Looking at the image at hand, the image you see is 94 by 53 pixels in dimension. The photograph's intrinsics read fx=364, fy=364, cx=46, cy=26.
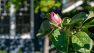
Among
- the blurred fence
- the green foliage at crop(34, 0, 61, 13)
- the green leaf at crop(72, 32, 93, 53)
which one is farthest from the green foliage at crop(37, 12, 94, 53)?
the blurred fence

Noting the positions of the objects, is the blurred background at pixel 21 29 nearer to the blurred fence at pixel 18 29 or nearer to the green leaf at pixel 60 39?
the blurred fence at pixel 18 29

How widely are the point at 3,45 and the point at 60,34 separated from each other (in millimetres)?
8464

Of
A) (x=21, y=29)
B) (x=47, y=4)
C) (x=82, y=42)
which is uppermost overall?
(x=47, y=4)

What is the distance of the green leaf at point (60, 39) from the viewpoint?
2.72 feet

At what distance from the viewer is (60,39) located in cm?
84

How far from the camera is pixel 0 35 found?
9.67m

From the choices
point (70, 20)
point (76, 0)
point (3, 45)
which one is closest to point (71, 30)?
point (70, 20)

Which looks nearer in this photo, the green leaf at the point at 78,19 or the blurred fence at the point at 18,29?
the green leaf at the point at 78,19

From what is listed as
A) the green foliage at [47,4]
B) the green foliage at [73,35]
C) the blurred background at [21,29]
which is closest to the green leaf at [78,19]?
the green foliage at [73,35]

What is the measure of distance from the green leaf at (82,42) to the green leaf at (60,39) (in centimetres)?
2

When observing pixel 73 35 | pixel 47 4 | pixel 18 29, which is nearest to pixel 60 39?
pixel 73 35

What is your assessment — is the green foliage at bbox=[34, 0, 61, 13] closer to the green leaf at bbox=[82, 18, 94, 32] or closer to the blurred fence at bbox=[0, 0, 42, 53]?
the blurred fence at bbox=[0, 0, 42, 53]

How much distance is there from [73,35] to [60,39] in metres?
0.05

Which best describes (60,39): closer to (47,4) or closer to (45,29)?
(45,29)
